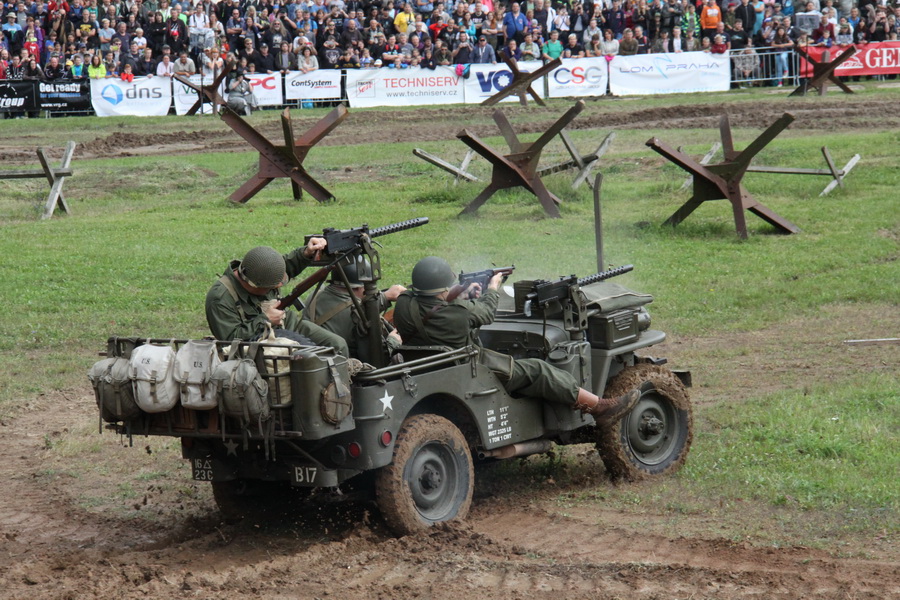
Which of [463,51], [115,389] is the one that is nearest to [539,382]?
[115,389]

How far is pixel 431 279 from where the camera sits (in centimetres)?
870

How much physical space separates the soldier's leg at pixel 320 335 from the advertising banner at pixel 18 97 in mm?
25594

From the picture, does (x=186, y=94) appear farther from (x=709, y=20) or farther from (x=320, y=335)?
(x=320, y=335)

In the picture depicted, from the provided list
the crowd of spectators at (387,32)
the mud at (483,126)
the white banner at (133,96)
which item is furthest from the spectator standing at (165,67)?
the mud at (483,126)

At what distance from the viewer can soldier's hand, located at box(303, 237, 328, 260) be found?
8.38m

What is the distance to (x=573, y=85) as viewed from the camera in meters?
33.2

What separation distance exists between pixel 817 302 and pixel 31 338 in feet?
32.2

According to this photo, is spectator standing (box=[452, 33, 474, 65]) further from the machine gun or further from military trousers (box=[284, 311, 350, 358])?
military trousers (box=[284, 311, 350, 358])

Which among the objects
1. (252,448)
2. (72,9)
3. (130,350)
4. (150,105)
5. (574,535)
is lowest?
(574,535)

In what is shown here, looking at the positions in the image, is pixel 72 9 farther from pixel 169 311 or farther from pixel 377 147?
pixel 169 311

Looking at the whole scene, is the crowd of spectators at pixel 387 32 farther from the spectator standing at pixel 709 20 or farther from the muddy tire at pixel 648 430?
the muddy tire at pixel 648 430

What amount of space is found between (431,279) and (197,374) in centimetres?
204

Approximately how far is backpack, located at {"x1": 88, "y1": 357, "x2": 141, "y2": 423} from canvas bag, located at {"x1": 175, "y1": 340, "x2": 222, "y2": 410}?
38cm

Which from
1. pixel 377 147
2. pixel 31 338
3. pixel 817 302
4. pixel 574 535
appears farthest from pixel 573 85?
pixel 574 535
